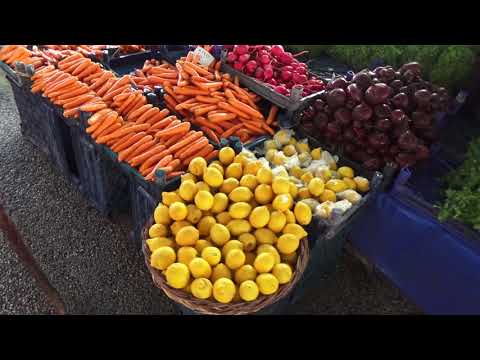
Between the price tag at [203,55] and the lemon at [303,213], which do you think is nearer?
the lemon at [303,213]

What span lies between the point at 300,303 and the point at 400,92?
5.65ft

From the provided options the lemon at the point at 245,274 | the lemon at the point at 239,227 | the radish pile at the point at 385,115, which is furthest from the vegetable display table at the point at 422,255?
the lemon at the point at 245,274

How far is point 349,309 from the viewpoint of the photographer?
2900 mm

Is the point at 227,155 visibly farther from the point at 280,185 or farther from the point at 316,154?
the point at 316,154

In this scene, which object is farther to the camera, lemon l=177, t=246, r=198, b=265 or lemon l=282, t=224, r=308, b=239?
lemon l=282, t=224, r=308, b=239

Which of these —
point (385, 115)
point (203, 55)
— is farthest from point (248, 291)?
point (203, 55)

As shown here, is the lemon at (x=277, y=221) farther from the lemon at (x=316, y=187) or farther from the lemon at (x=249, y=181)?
the lemon at (x=316, y=187)

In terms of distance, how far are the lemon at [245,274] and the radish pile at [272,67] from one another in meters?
1.71

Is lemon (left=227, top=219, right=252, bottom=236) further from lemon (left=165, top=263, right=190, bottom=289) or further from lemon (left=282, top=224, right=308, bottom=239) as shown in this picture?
lemon (left=165, top=263, right=190, bottom=289)

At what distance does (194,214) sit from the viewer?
2.16 m

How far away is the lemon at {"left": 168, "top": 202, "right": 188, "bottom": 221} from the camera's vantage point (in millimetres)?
2115

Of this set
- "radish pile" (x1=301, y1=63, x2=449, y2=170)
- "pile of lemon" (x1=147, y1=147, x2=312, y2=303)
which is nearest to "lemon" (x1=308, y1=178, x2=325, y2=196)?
"pile of lemon" (x1=147, y1=147, x2=312, y2=303)

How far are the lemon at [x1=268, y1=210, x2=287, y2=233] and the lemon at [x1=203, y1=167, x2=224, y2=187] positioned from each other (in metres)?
0.38

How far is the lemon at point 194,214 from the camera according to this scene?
2.16 meters
